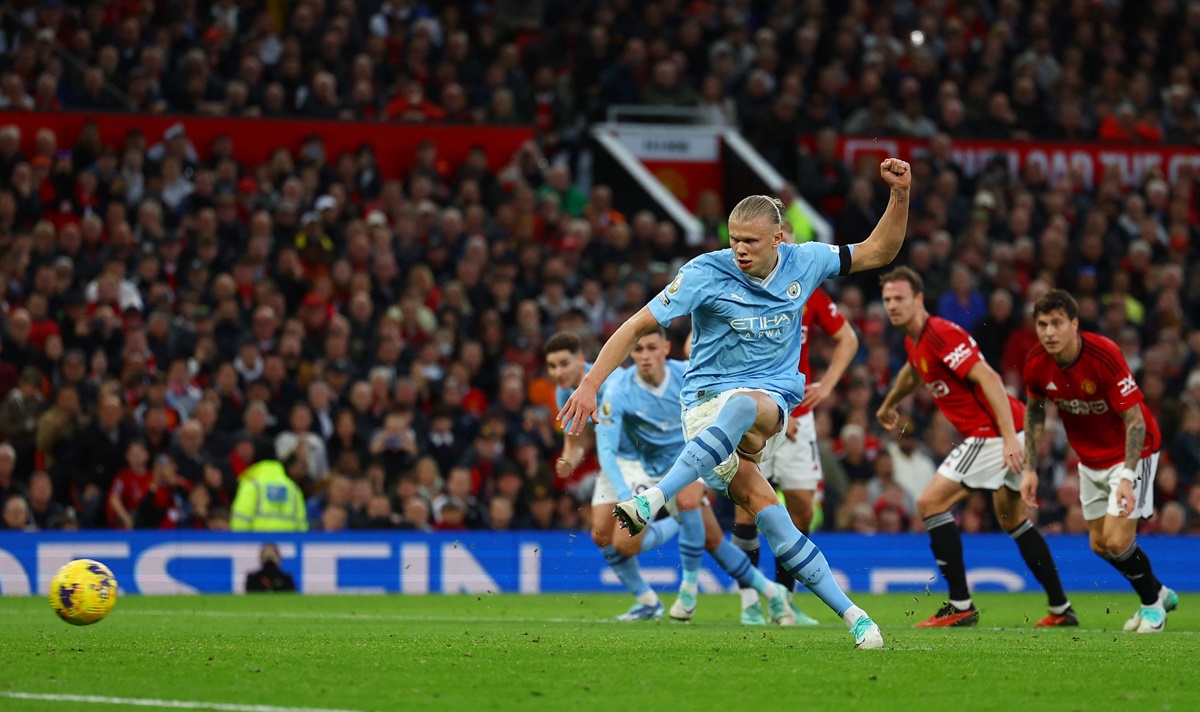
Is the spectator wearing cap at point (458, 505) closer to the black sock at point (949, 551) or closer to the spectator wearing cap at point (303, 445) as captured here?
the spectator wearing cap at point (303, 445)

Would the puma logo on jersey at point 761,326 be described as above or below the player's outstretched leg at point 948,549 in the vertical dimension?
above

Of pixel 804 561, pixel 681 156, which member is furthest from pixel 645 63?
pixel 804 561

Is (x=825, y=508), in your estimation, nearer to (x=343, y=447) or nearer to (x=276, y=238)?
(x=343, y=447)

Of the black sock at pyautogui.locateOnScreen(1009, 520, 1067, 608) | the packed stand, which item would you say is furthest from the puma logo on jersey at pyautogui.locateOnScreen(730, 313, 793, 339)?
the packed stand

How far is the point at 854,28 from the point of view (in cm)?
2556

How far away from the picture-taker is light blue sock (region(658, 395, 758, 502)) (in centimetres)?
824

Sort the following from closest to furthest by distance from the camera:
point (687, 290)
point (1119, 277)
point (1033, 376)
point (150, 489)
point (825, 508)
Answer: point (687, 290), point (1033, 376), point (150, 489), point (825, 508), point (1119, 277)

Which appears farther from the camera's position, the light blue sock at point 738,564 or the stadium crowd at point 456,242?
the stadium crowd at point 456,242

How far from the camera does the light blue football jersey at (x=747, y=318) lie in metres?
8.58

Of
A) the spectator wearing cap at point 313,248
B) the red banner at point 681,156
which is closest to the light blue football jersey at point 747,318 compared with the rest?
the spectator wearing cap at point 313,248

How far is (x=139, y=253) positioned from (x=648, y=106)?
28.1 ft

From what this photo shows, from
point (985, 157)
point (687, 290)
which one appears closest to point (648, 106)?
point (985, 157)

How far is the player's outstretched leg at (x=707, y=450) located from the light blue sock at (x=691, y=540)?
3715mm

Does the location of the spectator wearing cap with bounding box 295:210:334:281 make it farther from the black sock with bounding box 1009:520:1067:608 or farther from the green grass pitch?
the black sock with bounding box 1009:520:1067:608
